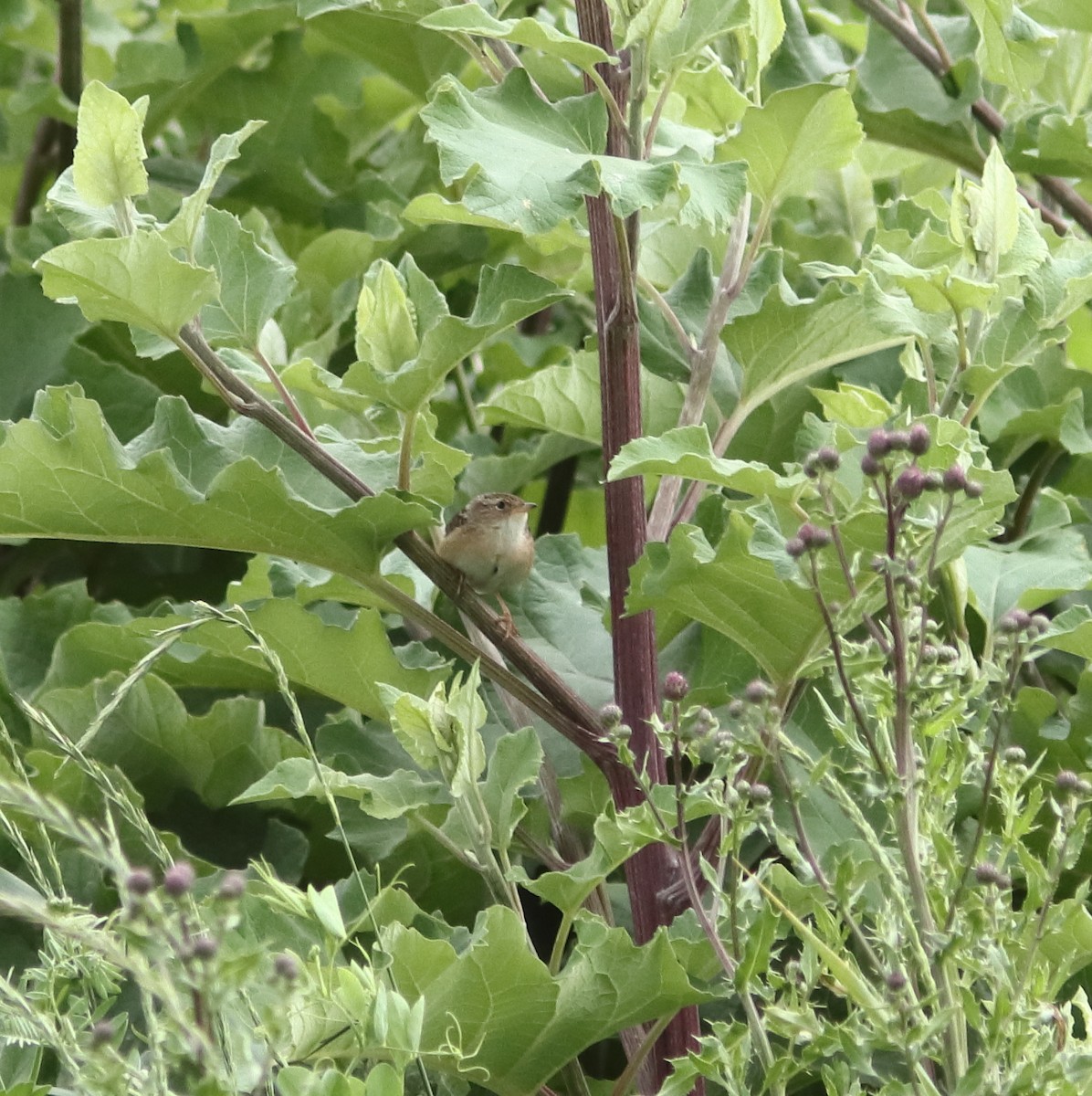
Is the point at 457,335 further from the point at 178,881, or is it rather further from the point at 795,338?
the point at 178,881

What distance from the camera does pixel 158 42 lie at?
2783 mm

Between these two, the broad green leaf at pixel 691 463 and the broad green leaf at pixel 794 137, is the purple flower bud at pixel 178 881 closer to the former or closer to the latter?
the broad green leaf at pixel 691 463

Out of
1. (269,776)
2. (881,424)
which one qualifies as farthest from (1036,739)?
(269,776)

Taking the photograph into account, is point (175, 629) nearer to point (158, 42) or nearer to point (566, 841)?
point (566, 841)

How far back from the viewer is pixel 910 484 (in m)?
1.11

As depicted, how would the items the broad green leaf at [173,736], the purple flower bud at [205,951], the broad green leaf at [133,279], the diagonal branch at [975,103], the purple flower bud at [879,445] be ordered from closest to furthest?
the purple flower bud at [205,951], the purple flower bud at [879,445], the broad green leaf at [133,279], the broad green leaf at [173,736], the diagonal branch at [975,103]

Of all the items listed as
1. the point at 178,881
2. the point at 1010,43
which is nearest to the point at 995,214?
the point at 1010,43

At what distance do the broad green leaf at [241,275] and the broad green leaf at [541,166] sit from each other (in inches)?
12.9

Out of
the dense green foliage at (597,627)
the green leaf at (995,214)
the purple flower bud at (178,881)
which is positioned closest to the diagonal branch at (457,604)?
the dense green foliage at (597,627)

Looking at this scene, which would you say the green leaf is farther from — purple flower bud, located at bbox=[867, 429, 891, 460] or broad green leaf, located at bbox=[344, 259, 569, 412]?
purple flower bud, located at bbox=[867, 429, 891, 460]

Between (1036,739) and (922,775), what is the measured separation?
0.76 m

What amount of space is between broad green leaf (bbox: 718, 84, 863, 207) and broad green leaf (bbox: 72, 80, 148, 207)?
660 millimetres

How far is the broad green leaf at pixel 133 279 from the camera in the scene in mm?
1474

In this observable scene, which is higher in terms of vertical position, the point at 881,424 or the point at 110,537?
the point at 881,424
